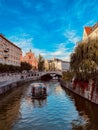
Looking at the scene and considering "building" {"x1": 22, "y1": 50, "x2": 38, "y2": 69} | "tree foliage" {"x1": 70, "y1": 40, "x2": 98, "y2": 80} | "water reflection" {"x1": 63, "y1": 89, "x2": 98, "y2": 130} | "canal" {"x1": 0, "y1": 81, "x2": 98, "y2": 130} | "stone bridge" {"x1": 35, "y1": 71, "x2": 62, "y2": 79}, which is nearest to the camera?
"water reflection" {"x1": 63, "y1": 89, "x2": 98, "y2": 130}

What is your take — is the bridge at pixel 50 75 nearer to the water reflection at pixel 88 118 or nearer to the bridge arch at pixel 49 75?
the bridge arch at pixel 49 75

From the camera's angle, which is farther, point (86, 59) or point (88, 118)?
point (86, 59)

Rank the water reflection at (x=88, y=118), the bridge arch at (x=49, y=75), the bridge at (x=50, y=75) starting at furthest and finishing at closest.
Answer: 1. the bridge arch at (x=49, y=75)
2. the bridge at (x=50, y=75)
3. the water reflection at (x=88, y=118)

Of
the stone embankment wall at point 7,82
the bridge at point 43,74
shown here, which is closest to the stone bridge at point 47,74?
the bridge at point 43,74

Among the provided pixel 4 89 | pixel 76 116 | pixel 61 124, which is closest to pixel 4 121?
pixel 61 124

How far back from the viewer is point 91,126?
21219mm

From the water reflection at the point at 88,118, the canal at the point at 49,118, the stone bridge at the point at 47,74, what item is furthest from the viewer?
the stone bridge at the point at 47,74

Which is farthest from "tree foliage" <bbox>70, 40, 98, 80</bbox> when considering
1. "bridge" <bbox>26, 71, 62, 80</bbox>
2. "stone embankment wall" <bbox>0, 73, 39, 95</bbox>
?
"bridge" <bbox>26, 71, 62, 80</bbox>

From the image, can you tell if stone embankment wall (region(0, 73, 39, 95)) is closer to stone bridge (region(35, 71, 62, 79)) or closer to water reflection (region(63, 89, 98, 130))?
water reflection (region(63, 89, 98, 130))

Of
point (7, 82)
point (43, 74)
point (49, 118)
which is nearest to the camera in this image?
point (49, 118)

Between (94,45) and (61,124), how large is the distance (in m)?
18.5

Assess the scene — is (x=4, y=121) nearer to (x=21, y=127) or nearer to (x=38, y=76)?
(x=21, y=127)

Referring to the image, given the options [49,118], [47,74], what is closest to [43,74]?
[47,74]

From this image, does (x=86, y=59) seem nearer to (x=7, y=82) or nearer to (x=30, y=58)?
(x=7, y=82)
